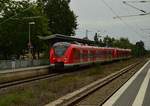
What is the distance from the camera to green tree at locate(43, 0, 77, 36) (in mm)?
106075

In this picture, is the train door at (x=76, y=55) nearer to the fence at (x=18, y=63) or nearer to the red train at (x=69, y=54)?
the red train at (x=69, y=54)

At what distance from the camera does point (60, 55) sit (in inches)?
1730

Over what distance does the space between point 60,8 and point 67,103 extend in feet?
304

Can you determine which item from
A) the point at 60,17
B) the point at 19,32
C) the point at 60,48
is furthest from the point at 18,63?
the point at 60,17

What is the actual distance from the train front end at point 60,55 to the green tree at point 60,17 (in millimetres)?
60346

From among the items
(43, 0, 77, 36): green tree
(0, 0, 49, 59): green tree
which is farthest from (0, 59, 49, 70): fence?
(43, 0, 77, 36): green tree

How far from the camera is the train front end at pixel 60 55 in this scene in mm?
43438

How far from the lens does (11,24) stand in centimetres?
8662

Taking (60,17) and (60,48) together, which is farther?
(60,17)

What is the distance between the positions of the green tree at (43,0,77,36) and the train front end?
60346 millimetres

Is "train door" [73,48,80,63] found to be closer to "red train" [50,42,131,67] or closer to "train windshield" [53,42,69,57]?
"red train" [50,42,131,67]

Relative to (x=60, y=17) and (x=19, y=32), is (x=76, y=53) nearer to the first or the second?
(x=19, y=32)

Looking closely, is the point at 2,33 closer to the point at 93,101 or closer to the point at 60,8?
the point at 60,8

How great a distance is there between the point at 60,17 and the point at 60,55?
2494 inches
